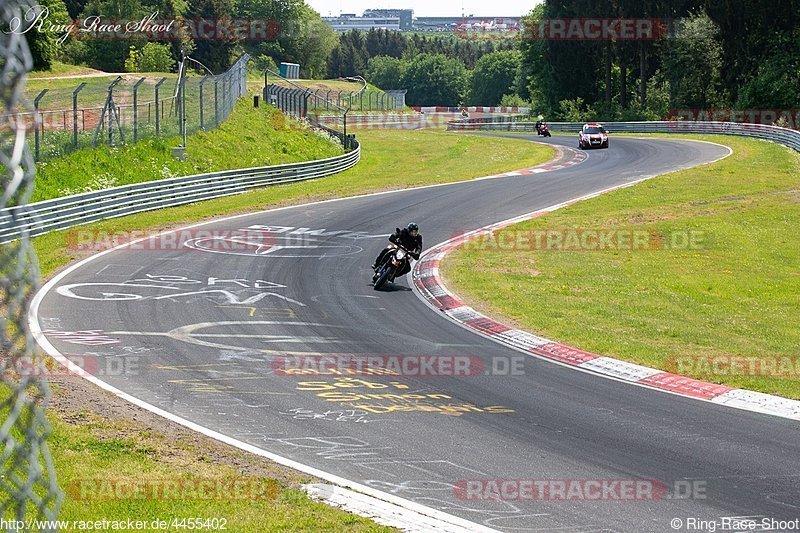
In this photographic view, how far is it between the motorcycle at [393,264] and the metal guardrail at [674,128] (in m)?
36.7

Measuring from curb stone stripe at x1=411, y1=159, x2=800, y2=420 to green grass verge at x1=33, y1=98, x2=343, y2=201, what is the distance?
1694 cm

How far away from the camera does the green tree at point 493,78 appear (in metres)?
185

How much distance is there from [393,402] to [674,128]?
65592 millimetres

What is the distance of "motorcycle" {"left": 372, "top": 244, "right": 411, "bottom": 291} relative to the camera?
822 inches

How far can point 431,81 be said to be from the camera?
621ft

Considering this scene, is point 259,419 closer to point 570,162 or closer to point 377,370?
point 377,370

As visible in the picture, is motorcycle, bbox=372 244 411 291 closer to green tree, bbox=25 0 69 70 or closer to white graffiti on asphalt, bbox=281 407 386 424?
white graffiti on asphalt, bbox=281 407 386 424

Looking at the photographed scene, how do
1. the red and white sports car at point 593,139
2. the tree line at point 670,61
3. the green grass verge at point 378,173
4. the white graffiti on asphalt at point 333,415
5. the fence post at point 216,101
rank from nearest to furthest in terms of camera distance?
the white graffiti on asphalt at point 333,415, the green grass verge at point 378,173, the fence post at point 216,101, the red and white sports car at point 593,139, the tree line at point 670,61

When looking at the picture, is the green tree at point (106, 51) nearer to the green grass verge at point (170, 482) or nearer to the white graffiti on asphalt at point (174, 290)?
the white graffiti on asphalt at point (174, 290)

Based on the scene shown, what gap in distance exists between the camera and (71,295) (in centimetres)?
1933

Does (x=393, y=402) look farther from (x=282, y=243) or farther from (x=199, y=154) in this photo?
(x=199, y=154)

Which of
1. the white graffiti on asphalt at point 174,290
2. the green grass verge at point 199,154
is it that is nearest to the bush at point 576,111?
the green grass verge at point 199,154

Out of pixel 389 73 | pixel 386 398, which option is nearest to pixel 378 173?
pixel 386 398

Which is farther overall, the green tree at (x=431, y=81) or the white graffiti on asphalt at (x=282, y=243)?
the green tree at (x=431, y=81)
